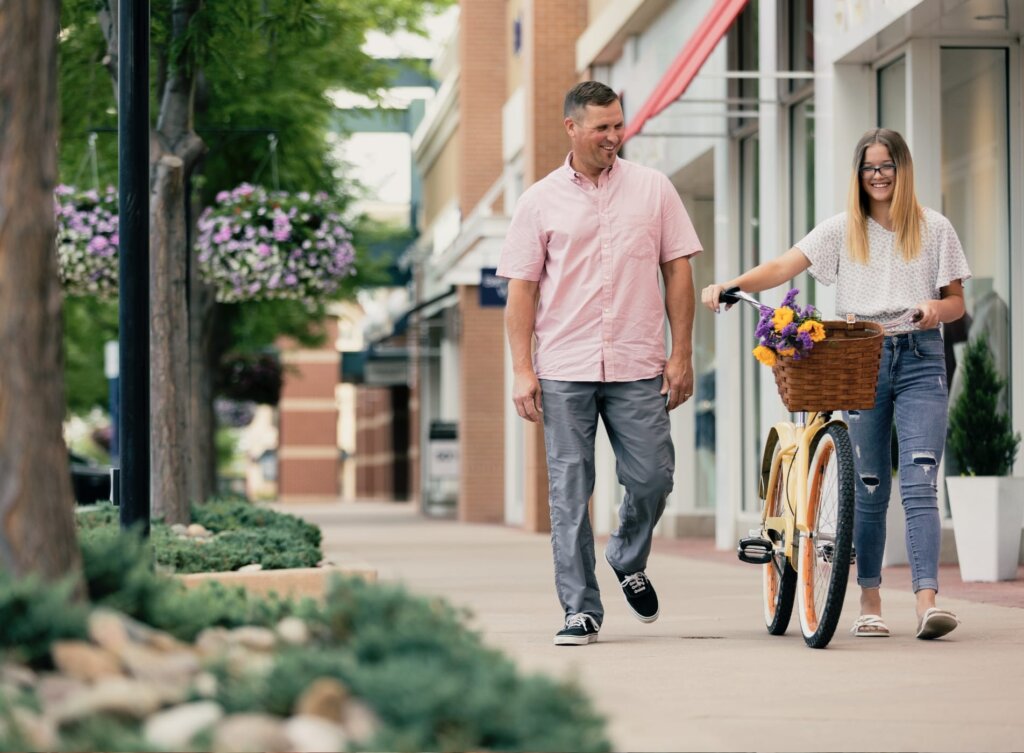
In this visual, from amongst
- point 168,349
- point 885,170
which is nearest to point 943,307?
point 885,170

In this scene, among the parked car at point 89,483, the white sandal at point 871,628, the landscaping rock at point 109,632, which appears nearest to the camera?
the landscaping rock at point 109,632

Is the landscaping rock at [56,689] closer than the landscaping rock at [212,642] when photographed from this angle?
Yes

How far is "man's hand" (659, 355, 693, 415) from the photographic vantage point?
7094 mm

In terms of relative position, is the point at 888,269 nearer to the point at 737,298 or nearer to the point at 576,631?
the point at 737,298

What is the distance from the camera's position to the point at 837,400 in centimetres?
675

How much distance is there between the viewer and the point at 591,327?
7066 millimetres

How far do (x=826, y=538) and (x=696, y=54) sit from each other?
6.05 metres

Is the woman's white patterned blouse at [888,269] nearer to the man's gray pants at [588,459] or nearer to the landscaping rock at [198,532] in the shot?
the man's gray pants at [588,459]

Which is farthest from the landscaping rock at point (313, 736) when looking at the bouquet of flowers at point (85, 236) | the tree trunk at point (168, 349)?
the bouquet of flowers at point (85, 236)

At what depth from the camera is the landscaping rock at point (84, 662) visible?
375cm

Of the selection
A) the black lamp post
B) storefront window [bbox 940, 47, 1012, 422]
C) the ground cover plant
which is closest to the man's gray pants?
the black lamp post

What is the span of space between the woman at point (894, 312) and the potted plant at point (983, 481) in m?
3.16

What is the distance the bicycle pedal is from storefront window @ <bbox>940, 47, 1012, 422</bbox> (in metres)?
4.82

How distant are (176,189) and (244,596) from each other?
285 inches
